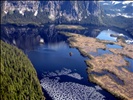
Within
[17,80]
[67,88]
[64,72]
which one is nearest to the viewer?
[17,80]

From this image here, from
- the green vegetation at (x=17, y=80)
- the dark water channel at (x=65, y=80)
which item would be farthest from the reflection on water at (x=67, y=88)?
the green vegetation at (x=17, y=80)

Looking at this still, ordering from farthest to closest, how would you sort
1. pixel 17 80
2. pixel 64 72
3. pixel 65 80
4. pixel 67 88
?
pixel 64 72 → pixel 65 80 → pixel 67 88 → pixel 17 80

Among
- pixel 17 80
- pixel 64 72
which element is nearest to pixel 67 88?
pixel 64 72


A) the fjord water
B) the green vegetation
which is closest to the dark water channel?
the fjord water

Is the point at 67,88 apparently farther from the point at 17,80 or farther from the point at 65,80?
the point at 17,80

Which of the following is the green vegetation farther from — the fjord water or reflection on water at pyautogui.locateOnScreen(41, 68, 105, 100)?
the fjord water

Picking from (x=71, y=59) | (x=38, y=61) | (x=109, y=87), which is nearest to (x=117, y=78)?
(x=109, y=87)

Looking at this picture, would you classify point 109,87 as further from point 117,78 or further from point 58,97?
point 58,97

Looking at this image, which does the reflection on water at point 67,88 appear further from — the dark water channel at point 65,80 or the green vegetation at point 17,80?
the green vegetation at point 17,80
